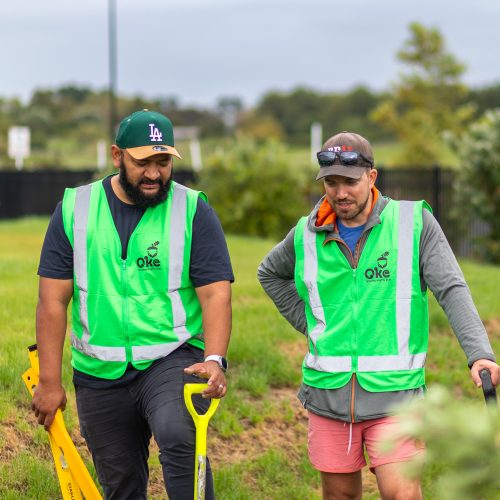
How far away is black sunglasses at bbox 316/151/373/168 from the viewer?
475cm

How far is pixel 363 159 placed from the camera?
15.8 feet

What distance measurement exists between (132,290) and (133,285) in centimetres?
2

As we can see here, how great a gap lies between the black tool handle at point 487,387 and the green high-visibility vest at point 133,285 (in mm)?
1425

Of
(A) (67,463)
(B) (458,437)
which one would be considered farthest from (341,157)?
(B) (458,437)

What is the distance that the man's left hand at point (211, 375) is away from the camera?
4.78 meters

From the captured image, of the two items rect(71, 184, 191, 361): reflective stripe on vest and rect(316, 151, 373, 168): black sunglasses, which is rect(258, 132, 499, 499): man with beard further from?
rect(71, 184, 191, 361): reflective stripe on vest

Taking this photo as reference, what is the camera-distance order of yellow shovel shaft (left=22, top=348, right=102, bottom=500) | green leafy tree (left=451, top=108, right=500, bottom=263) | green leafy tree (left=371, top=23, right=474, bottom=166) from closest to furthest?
yellow shovel shaft (left=22, top=348, right=102, bottom=500), green leafy tree (left=451, top=108, right=500, bottom=263), green leafy tree (left=371, top=23, right=474, bottom=166)

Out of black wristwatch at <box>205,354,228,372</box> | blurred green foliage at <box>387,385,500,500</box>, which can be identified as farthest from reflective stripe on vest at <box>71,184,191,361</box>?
blurred green foliage at <box>387,385,500,500</box>

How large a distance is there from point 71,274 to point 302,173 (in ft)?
55.5

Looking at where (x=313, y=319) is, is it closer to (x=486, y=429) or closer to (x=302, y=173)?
(x=486, y=429)

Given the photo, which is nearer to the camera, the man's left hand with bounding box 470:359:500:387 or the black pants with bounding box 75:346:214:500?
the man's left hand with bounding box 470:359:500:387

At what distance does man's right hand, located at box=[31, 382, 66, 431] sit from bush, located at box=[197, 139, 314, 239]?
1511cm

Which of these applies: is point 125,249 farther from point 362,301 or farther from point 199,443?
point 362,301

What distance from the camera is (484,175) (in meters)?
18.5
